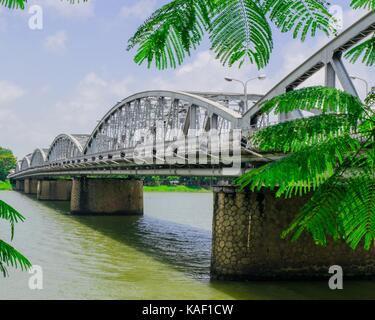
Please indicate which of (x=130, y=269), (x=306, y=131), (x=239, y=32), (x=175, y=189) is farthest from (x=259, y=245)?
(x=175, y=189)

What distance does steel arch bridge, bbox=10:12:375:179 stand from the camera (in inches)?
695

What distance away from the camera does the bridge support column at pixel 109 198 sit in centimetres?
5466

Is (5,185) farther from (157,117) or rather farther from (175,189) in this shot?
(157,117)

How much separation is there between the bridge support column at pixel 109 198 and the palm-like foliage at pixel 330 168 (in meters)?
51.9

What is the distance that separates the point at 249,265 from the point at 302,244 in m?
2.19

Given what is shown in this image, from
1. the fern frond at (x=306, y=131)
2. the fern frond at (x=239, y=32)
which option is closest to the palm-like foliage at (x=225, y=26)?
the fern frond at (x=239, y=32)

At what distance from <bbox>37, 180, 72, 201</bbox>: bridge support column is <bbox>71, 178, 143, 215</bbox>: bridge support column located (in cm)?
3141

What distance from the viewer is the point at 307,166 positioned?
2611 millimetres

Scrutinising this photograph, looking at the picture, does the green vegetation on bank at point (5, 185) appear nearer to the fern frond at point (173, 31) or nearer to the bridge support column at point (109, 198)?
the bridge support column at point (109, 198)

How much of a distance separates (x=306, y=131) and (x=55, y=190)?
3425 inches

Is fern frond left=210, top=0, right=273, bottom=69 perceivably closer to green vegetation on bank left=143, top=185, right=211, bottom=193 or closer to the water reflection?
the water reflection

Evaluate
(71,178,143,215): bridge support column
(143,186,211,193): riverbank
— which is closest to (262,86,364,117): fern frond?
(71,178,143,215): bridge support column
